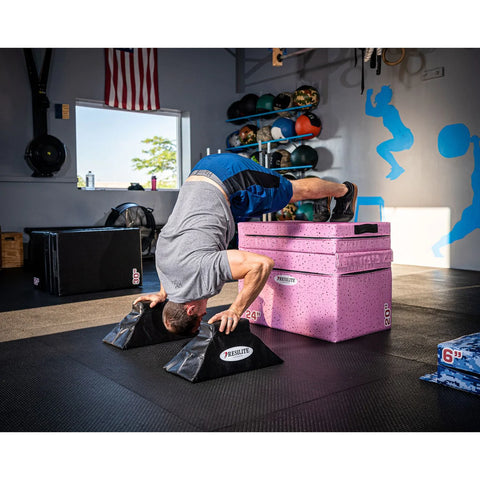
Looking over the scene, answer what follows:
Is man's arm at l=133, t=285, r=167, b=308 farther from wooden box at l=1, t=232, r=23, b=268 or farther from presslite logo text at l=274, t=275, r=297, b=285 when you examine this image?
wooden box at l=1, t=232, r=23, b=268

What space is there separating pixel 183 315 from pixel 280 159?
5.58 m

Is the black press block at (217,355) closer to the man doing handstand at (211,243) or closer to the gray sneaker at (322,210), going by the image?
the man doing handstand at (211,243)

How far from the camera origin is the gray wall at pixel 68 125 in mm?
7086

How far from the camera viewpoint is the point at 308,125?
24.7 feet

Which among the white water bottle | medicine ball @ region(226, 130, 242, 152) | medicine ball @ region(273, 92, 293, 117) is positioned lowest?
the white water bottle

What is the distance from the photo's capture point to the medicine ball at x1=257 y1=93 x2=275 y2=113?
8.12 metres

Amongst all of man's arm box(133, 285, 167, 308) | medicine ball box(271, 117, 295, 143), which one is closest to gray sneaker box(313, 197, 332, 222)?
man's arm box(133, 285, 167, 308)

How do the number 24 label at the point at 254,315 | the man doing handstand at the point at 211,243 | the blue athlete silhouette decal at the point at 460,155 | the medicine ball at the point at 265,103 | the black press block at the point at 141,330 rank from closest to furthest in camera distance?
the man doing handstand at the point at 211,243 < the black press block at the point at 141,330 < the number 24 label at the point at 254,315 < the blue athlete silhouette decal at the point at 460,155 < the medicine ball at the point at 265,103

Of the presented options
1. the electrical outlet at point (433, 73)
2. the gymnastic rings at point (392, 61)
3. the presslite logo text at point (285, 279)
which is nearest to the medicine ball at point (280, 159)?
the gymnastic rings at point (392, 61)

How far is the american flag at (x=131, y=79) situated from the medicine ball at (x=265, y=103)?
179 centimetres

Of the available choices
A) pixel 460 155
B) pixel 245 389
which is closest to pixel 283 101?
pixel 460 155

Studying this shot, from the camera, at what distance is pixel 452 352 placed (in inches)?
81.8

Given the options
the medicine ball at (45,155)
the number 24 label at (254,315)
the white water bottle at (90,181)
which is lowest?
the number 24 label at (254,315)

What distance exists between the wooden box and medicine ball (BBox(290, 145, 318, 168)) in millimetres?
4209
